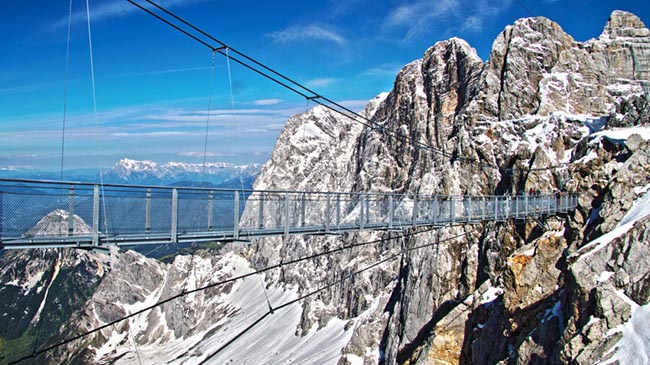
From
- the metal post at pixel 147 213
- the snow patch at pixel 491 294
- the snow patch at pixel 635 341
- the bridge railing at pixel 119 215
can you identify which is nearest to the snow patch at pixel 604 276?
the snow patch at pixel 635 341

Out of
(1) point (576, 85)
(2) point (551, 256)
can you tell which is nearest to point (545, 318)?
(2) point (551, 256)

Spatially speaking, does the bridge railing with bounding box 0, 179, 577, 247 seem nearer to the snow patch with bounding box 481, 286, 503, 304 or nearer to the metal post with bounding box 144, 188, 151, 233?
the metal post with bounding box 144, 188, 151, 233

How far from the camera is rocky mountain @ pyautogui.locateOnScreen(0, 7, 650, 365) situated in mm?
17297

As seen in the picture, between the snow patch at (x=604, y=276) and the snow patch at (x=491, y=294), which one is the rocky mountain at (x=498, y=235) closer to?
the snow patch at (x=604, y=276)

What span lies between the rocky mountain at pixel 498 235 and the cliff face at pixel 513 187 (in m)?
0.12

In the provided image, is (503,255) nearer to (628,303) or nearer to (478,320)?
(478,320)

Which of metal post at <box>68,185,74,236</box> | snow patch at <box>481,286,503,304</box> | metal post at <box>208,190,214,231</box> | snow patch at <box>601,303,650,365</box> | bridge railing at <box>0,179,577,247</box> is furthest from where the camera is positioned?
snow patch at <box>481,286,503,304</box>

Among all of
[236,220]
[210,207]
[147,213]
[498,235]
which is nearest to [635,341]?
[236,220]

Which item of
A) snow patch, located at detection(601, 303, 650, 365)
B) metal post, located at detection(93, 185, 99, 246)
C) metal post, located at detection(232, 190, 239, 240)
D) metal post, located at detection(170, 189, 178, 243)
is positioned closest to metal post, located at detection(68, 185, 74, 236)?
metal post, located at detection(93, 185, 99, 246)

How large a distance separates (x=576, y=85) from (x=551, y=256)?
3474cm

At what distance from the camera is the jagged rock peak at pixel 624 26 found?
58.8 m

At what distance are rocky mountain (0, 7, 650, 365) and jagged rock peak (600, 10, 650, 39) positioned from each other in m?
0.19

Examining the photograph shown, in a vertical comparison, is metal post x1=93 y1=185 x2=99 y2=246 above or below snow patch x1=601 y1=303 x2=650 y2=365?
above

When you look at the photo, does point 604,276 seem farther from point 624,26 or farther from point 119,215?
point 624,26
